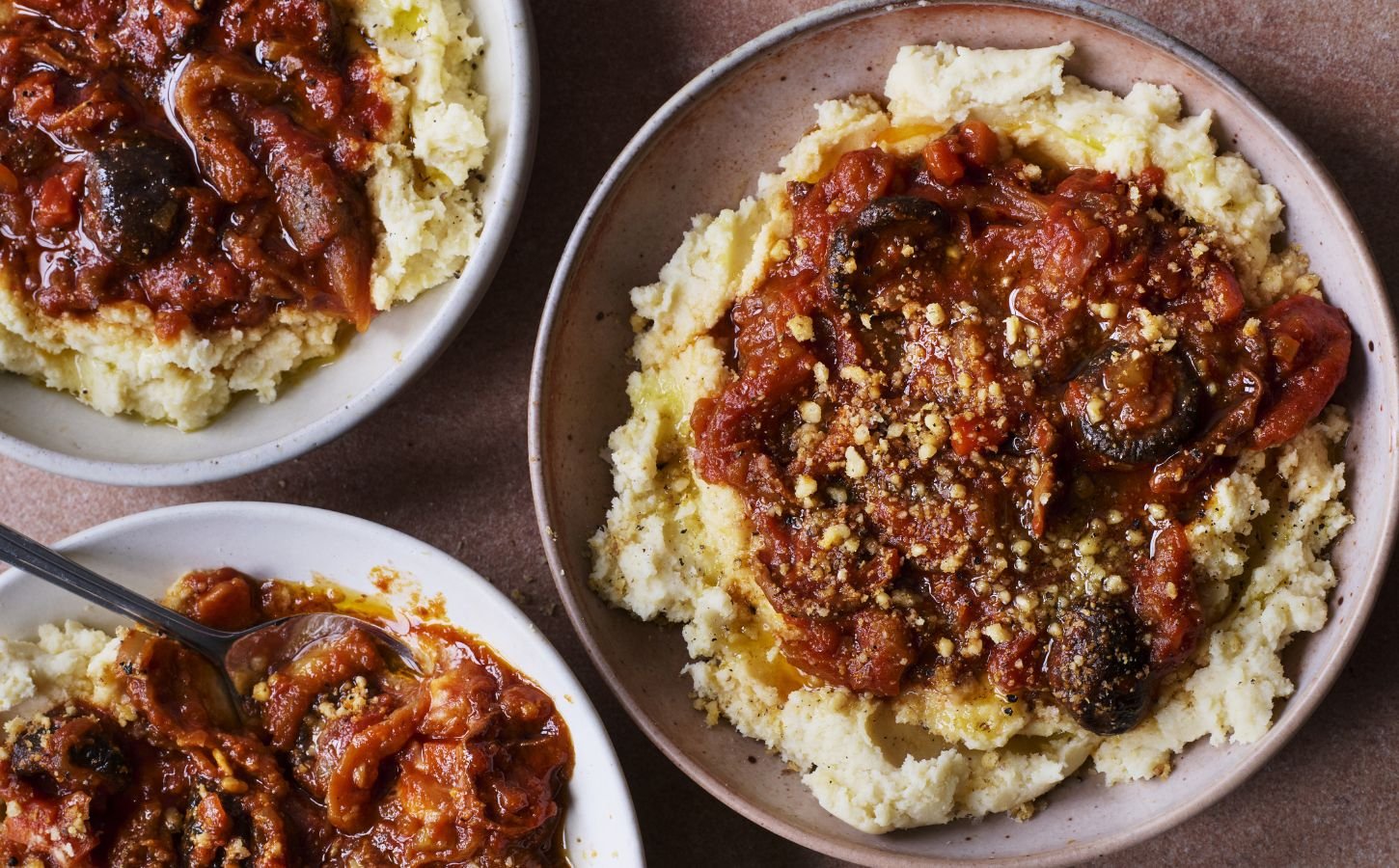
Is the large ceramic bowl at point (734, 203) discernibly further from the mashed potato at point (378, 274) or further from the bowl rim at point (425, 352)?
the mashed potato at point (378, 274)

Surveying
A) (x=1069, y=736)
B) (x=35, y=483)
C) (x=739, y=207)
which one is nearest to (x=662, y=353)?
(x=739, y=207)

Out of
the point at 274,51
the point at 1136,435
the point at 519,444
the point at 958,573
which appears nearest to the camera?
the point at 1136,435

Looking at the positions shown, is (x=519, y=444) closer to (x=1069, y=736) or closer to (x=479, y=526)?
(x=479, y=526)

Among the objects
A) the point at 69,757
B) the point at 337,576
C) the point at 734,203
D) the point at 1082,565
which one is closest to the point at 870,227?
the point at 734,203

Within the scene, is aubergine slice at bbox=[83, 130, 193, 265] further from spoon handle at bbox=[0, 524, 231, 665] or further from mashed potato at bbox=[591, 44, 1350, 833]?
mashed potato at bbox=[591, 44, 1350, 833]

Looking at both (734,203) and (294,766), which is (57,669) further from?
(734,203)

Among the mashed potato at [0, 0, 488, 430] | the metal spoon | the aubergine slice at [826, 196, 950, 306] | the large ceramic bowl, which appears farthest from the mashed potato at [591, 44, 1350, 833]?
the metal spoon
